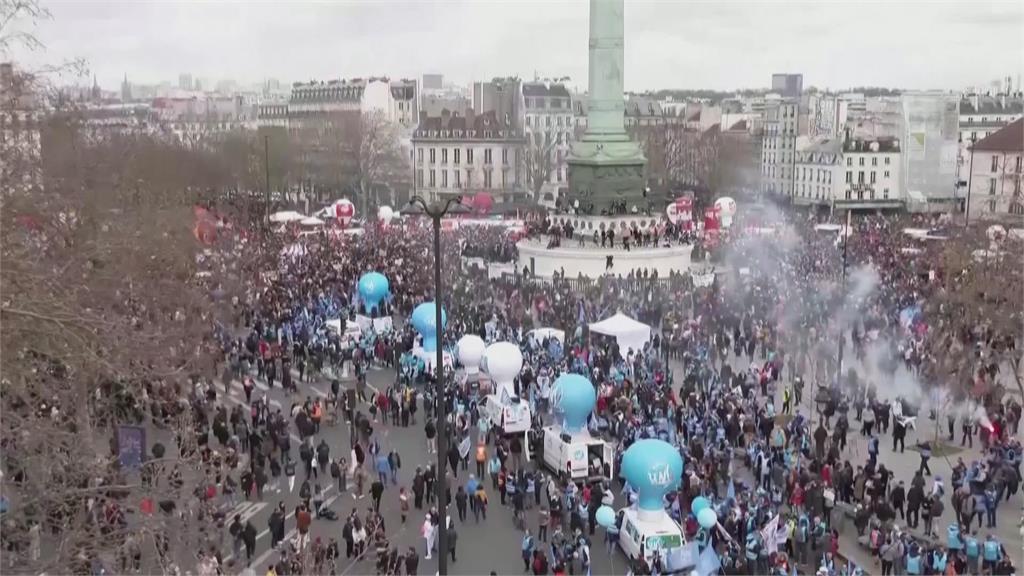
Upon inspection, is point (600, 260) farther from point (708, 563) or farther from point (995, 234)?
point (708, 563)

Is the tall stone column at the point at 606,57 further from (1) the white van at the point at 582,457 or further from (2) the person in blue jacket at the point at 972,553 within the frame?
(2) the person in blue jacket at the point at 972,553

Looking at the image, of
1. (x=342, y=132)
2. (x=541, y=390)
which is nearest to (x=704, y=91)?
(x=342, y=132)

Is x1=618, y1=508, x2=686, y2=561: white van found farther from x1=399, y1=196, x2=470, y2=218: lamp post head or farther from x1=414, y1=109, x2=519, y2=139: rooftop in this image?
x1=414, y1=109, x2=519, y2=139: rooftop

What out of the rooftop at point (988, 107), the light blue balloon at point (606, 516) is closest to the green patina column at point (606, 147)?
the light blue balloon at point (606, 516)

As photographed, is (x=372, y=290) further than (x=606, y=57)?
No

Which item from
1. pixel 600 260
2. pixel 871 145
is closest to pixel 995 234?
pixel 600 260

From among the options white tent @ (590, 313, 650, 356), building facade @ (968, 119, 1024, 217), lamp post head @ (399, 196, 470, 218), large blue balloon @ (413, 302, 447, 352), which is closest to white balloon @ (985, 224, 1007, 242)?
white tent @ (590, 313, 650, 356)
